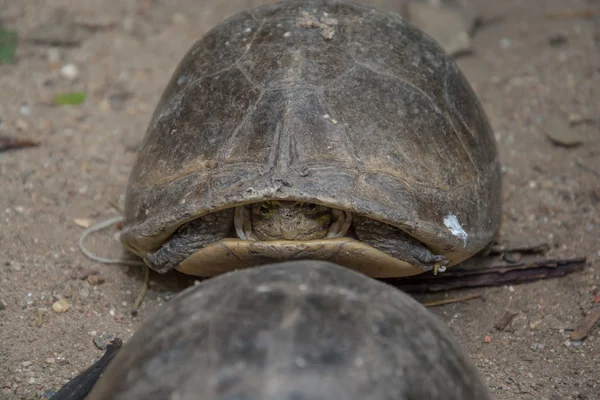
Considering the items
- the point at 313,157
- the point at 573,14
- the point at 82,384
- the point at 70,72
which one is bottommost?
the point at 70,72

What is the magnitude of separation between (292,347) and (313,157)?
3.94 ft

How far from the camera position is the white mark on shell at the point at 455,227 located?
3.29 m

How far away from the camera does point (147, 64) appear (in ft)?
19.5

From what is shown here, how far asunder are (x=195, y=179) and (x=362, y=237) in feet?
2.76

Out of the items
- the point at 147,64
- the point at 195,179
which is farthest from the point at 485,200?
the point at 147,64

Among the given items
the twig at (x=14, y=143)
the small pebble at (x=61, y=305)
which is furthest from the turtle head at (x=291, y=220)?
the twig at (x=14, y=143)

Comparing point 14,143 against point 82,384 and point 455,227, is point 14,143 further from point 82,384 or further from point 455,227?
point 455,227

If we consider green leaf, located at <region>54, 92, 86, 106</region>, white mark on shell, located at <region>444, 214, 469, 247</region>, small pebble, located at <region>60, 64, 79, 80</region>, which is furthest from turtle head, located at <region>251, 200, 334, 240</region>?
small pebble, located at <region>60, 64, 79, 80</region>

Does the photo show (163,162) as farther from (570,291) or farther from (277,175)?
(570,291)

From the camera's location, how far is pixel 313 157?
3117mm

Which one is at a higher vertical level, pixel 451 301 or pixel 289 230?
pixel 289 230

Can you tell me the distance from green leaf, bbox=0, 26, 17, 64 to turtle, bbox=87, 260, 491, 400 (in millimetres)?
4185

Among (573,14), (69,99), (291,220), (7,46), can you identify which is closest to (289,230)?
(291,220)

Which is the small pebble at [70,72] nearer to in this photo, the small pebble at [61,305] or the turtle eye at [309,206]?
the small pebble at [61,305]
